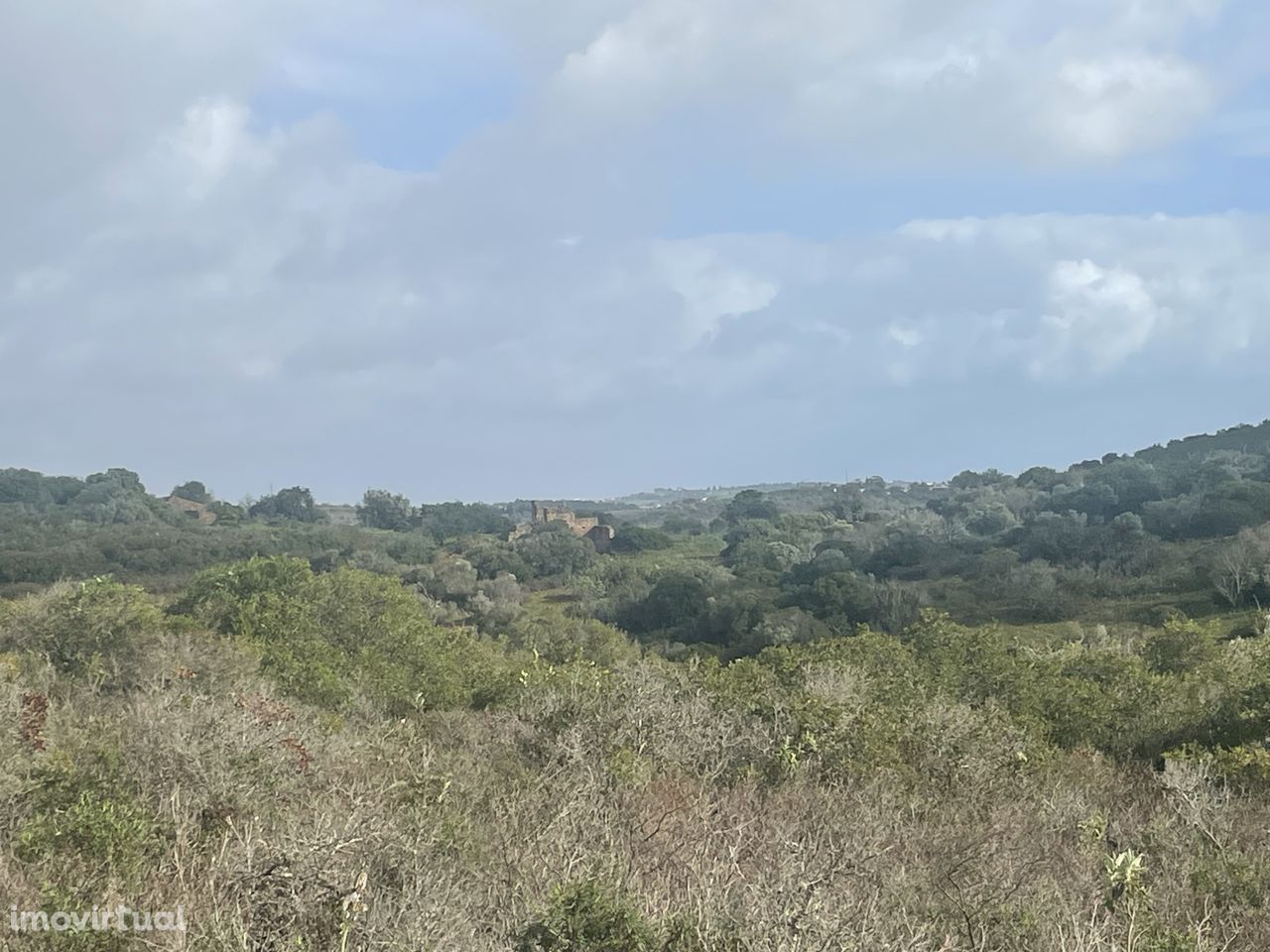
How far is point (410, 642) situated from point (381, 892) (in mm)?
19567

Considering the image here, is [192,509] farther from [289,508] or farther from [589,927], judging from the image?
[589,927]

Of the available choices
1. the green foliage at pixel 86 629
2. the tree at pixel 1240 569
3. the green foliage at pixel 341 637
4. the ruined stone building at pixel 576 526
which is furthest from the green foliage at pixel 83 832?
the ruined stone building at pixel 576 526

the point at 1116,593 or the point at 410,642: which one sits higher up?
the point at 410,642

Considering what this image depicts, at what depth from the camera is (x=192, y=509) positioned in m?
135

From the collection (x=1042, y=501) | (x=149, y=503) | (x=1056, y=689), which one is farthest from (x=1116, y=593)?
(x=149, y=503)

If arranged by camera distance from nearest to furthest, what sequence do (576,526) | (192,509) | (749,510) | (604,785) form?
(604,785)
(576,526)
(192,509)
(749,510)

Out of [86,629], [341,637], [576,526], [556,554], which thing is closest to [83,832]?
[86,629]

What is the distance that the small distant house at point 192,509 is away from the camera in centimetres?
12334

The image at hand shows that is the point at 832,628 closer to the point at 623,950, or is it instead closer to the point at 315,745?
the point at 315,745

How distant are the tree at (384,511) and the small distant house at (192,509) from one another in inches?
759

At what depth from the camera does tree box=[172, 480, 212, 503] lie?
149 metres

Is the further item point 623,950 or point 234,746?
point 234,746

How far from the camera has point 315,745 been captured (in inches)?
392

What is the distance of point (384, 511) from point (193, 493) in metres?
34.5
